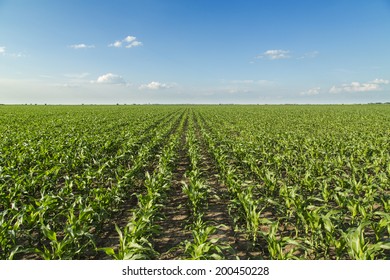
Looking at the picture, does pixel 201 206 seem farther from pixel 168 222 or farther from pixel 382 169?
pixel 382 169

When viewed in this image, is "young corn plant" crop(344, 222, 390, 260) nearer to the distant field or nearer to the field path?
the distant field

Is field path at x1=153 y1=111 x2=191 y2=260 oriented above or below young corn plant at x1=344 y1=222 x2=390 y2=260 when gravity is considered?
below

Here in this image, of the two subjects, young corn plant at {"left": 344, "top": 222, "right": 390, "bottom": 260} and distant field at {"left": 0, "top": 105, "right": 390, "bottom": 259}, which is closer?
young corn plant at {"left": 344, "top": 222, "right": 390, "bottom": 260}

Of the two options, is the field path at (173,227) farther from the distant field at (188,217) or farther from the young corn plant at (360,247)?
the young corn plant at (360,247)

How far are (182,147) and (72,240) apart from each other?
407 inches

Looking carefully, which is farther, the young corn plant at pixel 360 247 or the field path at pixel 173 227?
the field path at pixel 173 227

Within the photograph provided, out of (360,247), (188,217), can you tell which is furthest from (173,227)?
(360,247)

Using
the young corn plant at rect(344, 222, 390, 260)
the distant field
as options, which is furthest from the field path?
the young corn plant at rect(344, 222, 390, 260)

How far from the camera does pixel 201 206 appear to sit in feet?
19.9

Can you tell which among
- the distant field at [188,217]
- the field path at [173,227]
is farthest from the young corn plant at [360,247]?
the field path at [173,227]

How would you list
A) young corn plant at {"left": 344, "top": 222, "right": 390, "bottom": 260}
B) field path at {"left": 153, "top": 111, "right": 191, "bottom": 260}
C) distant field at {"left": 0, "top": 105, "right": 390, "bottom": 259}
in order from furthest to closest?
field path at {"left": 153, "top": 111, "right": 191, "bottom": 260} → distant field at {"left": 0, "top": 105, "right": 390, "bottom": 259} → young corn plant at {"left": 344, "top": 222, "right": 390, "bottom": 260}

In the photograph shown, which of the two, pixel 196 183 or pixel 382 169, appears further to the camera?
pixel 382 169

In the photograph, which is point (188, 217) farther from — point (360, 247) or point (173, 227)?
point (360, 247)
